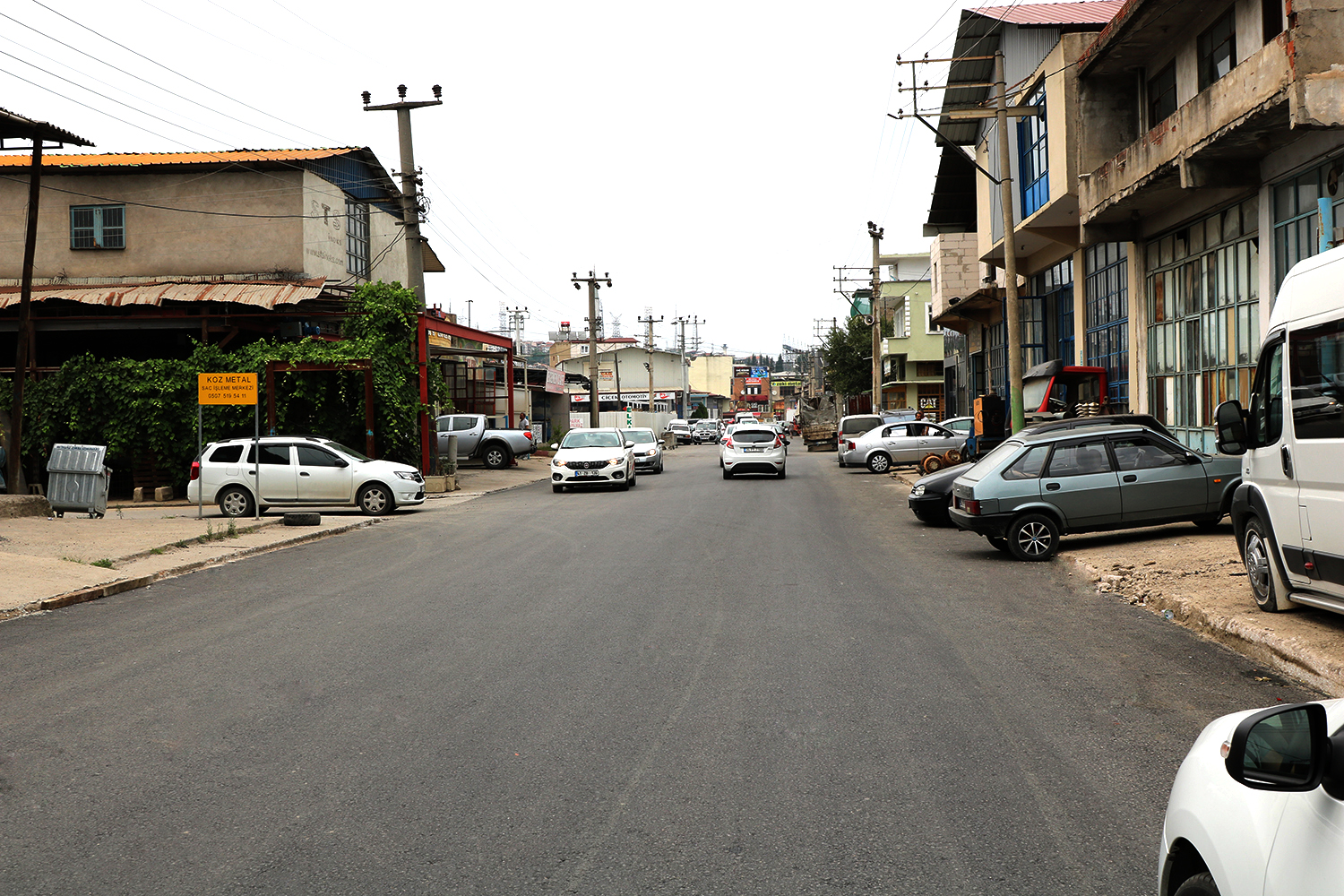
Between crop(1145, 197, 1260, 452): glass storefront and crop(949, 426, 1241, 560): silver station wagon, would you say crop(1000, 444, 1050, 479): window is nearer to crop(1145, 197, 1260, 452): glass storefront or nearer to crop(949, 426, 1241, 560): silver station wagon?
crop(949, 426, 1241, 560): silver station wagon

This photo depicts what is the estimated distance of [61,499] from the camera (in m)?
18.8

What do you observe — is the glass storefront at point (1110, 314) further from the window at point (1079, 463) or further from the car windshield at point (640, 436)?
the car windshield at point (640, 436)

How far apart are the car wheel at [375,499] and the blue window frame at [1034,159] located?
1561 centimetres

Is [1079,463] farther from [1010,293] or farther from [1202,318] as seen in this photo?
[1010,293]

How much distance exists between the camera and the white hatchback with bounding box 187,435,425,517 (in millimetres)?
21156

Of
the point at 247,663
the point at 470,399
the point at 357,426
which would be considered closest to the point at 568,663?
the point at 247,663

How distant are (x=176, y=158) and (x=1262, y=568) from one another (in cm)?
3200

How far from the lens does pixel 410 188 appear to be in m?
27.4

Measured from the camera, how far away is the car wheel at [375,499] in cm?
2180

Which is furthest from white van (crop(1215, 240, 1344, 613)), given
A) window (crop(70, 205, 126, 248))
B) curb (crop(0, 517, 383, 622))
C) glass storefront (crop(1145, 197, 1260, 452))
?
window (crop(70, 205, 126, 248))

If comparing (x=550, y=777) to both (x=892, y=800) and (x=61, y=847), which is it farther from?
(x=61, y=847)

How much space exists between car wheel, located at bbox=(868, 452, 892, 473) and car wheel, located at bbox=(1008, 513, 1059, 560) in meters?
20.9

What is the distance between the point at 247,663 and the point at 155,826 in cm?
343

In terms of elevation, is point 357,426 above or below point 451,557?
above
